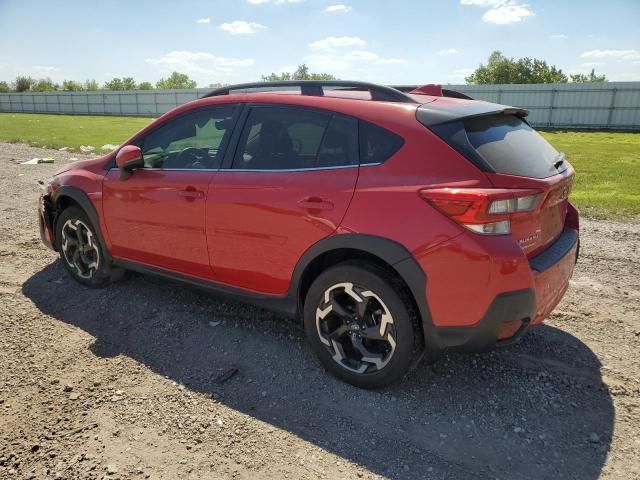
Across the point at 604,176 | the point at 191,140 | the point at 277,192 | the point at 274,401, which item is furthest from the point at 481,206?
the point at 604,176

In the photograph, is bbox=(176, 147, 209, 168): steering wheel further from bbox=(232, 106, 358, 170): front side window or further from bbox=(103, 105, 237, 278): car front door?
bbox=(232, 106, 358, 170): front side window

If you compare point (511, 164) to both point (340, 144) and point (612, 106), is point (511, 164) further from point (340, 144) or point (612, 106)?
point (612, 106)

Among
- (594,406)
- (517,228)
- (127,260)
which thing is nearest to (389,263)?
(517,228)

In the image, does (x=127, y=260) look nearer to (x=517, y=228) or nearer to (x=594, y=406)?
(x=517, y=228)

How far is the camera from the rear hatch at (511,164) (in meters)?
2.59

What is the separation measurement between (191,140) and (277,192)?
1.11m

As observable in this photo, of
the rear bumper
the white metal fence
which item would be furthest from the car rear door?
the white metal fence

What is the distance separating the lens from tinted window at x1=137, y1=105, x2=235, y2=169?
11.8ft

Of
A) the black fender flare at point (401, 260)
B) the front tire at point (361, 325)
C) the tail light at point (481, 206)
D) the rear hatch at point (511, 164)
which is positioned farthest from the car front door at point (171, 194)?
the tail light at point (481, 206)

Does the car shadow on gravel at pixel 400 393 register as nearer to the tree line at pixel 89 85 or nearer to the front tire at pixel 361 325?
the front tire at pixel 361 325

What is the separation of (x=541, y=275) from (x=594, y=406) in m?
0.90

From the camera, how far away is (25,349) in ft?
11.7

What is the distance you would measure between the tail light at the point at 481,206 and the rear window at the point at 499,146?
0.18 meters

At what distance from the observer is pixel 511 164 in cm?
273
